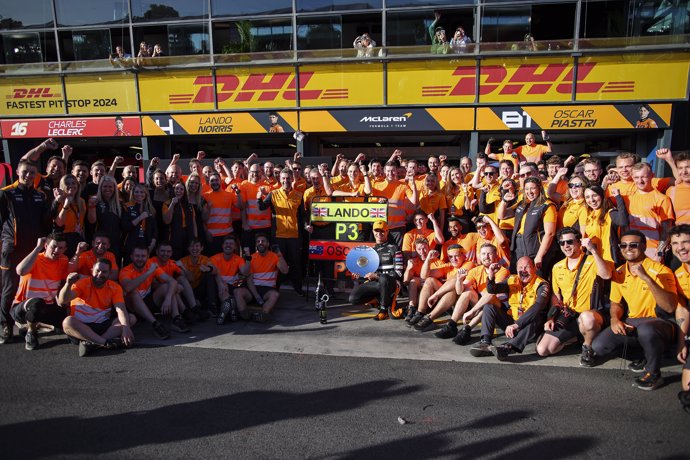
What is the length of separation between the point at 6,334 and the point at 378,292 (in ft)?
15.4

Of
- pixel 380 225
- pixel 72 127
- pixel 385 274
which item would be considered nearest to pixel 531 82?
pixel 380 225

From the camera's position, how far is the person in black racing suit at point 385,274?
596cm

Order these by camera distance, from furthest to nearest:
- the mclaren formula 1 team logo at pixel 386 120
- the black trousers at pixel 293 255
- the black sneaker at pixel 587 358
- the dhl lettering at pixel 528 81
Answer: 1. the mclaren formula 1 team logo at pixel 386 120
2. the dhl lettering at pixel 528 81
3. the black trousers at pixel 293 255
4. the black sneaker at pixel 587 358

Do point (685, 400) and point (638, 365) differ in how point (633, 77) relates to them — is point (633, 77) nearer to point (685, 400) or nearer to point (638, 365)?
point (638, 365)

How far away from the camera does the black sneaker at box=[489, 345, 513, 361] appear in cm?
449

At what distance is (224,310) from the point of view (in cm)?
574

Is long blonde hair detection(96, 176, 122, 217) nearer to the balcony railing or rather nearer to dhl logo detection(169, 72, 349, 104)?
dhl logo detection(169, 72, 349, 104)

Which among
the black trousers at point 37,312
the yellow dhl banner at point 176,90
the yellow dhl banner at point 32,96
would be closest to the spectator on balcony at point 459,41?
the yellow dhl banner at point 176,90

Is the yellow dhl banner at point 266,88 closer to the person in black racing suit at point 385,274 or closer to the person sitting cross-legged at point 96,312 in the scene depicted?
the person in black racing suit at point 385,274

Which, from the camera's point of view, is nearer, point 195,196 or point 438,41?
point 195,196

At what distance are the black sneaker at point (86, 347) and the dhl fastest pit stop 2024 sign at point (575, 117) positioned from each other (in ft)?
34.1

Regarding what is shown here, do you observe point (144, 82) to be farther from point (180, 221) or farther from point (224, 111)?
point (180, 221)

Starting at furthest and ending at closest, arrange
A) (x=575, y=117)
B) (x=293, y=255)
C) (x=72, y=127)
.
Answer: (x=72, y=127) < (x=575, y=117) < (x=293, y=255)

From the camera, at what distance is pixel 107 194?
5.71 m
